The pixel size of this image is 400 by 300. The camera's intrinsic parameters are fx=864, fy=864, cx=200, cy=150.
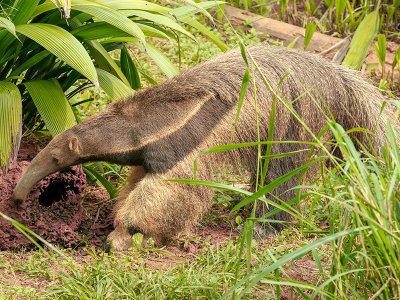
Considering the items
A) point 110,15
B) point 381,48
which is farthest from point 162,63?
point 381,48

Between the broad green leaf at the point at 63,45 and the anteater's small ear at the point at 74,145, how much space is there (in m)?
0.48

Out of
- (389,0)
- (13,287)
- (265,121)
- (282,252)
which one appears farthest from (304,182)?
(389,0)

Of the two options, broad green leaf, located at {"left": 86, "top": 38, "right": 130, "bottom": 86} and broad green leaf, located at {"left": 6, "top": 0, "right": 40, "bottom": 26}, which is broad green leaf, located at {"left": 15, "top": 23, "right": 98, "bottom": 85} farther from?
broad green leaf, located at {"left": 86, "top": 38, "right": 130, "bottom": 86}

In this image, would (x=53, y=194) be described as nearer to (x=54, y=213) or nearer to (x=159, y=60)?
(x=54, y=213)

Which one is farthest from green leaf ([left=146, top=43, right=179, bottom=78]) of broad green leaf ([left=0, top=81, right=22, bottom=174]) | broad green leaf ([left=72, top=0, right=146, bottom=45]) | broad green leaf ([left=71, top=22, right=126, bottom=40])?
broad green leaf ([left=0, top=81, right=22, bottom=174])

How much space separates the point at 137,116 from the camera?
20.4ft

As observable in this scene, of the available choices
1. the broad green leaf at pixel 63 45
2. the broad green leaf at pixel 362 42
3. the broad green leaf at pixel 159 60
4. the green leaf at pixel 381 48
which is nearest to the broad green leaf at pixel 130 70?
the broad green leaf at pixel 159 60

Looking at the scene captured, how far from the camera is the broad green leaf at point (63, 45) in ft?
19.6

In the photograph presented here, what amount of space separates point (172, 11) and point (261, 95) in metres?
1.21

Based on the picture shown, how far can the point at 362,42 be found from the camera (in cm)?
865

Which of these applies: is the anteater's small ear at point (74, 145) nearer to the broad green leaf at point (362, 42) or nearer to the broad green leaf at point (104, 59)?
the broad green leaf at point (104, 59)

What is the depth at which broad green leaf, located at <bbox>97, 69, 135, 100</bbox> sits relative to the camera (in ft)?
22.0

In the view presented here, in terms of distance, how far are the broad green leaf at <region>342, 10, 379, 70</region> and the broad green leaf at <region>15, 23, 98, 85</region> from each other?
3.37 meters

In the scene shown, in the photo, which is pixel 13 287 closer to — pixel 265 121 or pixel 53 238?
pixel 53 238
